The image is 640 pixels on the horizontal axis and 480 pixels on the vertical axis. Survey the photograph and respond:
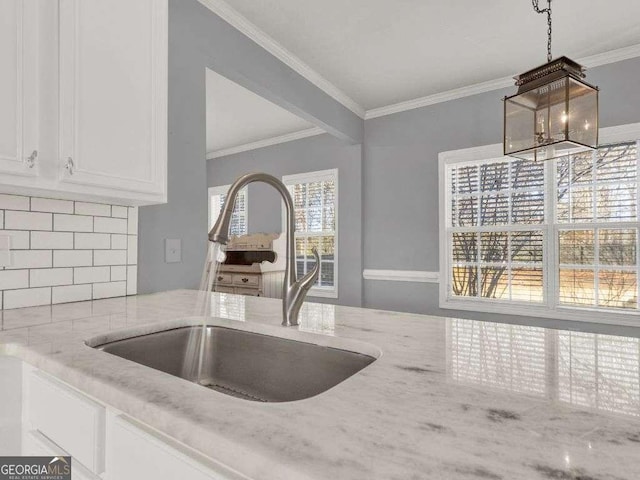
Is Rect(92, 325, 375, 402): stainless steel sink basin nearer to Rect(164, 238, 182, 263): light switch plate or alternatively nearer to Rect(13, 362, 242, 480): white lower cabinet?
Rect(13, 362, 242, 480): white lower cabinet

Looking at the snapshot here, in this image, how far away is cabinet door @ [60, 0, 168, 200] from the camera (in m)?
1.25

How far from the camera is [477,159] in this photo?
356 centimetres

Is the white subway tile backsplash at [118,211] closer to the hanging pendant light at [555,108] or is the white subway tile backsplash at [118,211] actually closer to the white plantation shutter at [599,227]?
the hanging pendant light at [555,108]

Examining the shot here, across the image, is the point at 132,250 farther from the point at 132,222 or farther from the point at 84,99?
the point at 84,99

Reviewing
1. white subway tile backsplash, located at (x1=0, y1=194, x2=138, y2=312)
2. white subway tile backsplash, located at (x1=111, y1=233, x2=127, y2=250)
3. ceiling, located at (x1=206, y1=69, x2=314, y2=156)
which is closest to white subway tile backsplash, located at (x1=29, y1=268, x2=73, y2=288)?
white subway tile backsplash, located at (x1=0, y1=194, x2=138, y2=312)

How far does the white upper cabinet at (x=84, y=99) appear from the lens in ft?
3.73

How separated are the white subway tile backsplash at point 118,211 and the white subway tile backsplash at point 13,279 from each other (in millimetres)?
408

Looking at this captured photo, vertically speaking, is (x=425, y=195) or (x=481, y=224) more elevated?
(x=425, y=195)

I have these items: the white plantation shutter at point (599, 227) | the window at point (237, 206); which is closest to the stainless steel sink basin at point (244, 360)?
the white plantation shutter at point (599, 227)

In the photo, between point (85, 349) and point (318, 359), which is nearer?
point (85, 349)

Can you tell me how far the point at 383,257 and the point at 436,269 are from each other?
59 cm

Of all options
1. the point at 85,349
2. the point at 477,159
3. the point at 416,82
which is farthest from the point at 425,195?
the point at 85,349

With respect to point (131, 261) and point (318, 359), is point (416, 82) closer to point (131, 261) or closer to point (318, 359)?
point (131, 261)

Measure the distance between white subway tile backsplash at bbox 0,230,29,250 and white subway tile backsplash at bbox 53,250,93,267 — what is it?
0.10 meters
